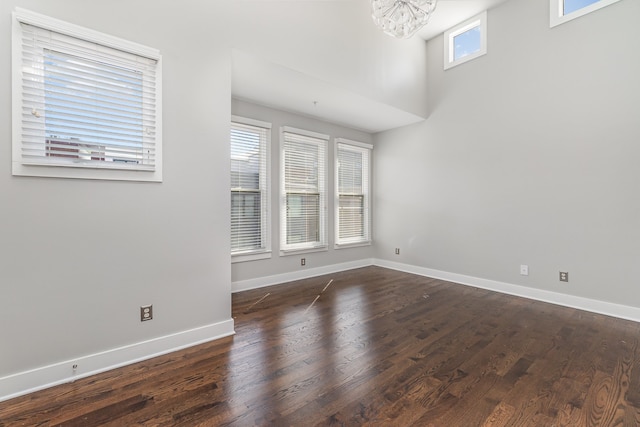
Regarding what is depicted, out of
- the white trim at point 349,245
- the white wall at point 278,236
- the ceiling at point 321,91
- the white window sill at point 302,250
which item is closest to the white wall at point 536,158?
the ceiling at point 321,91

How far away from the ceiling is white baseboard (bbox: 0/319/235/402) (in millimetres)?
2547

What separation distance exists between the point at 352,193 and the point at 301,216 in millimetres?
1228

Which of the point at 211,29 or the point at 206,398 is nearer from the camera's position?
the point at 206,398

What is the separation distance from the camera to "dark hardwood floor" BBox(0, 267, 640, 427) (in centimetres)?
152

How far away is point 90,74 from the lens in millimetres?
1929

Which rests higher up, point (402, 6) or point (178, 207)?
point (402, 6)

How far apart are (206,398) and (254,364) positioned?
41 cm

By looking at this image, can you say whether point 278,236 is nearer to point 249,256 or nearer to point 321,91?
point 249,256

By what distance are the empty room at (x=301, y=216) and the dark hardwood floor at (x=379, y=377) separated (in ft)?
0.06

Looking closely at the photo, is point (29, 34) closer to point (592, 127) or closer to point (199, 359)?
point (199, 359)

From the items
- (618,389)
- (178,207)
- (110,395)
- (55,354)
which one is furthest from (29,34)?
(618,389)

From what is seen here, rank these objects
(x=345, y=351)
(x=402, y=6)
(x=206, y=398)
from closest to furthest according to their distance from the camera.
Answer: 1. (x=206, y=398)
2. (x=345, y=351)
3. (x=402, y=6)

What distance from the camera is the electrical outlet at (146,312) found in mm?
2119

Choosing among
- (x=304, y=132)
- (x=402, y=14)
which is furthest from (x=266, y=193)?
(x=402, y=14)
